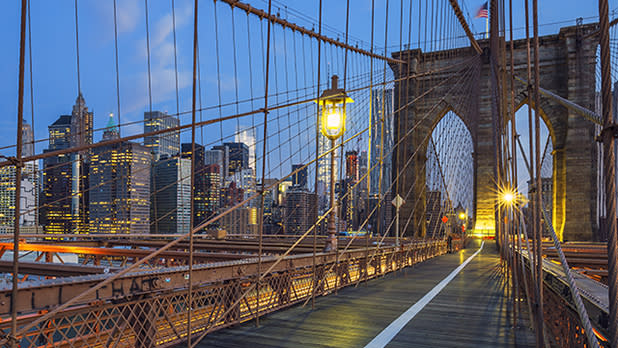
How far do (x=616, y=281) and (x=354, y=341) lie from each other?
9.76 feet

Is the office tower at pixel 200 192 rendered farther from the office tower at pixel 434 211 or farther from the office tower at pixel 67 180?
the office tower at pixel 434 211

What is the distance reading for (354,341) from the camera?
14.1ft

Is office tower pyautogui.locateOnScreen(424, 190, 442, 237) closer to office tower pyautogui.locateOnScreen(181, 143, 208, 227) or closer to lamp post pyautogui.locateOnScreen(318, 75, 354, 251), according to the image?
office tower pyautogui.locateOnScreen(181, 143, 208, 227)

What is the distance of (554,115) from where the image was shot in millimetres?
27172

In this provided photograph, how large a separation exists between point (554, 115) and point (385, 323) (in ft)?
86.6

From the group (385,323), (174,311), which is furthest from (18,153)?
(385,323)

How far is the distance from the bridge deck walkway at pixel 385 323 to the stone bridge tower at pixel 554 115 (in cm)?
1800

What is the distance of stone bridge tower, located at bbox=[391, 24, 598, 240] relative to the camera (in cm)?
2562

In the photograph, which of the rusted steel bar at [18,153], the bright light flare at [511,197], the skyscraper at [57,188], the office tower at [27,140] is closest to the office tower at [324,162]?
the bright light flare at [511,197]

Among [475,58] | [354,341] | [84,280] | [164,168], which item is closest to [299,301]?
[354,341]

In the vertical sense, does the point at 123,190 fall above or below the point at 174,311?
above

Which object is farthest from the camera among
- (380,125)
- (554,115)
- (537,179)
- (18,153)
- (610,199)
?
(554,115)

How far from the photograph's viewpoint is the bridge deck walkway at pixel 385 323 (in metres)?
4.30

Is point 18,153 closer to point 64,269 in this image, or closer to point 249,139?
point 64,269
